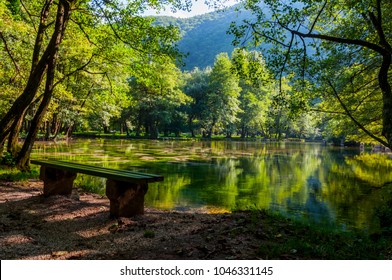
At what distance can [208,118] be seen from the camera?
70812 mm

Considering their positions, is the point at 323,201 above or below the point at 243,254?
below

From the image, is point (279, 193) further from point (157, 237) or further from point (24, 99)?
point (24, 99)

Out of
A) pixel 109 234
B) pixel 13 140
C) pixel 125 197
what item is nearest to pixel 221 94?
pixel 13 140

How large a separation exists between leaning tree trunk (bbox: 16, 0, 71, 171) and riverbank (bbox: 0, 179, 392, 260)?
182 inches

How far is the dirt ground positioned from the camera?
4938 mm

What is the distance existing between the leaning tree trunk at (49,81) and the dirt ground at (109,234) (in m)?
4.53

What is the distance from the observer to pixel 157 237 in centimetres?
584

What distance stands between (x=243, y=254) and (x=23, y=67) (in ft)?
58.1

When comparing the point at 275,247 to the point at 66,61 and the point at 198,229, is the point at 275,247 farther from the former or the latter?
the point at 66,61

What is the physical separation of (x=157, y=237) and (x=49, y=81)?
8845 mm

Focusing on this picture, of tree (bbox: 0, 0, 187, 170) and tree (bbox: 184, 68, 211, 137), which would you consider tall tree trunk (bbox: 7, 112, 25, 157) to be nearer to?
tree (bbox: 0, 0, 187, 170)

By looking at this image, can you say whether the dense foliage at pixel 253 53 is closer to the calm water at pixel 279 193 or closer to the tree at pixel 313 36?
the tree at pixel 313 36

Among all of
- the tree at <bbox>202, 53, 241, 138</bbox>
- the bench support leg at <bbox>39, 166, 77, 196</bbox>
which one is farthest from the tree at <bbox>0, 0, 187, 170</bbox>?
the tree at <bbox>202, 53, 241, 138</bbox>

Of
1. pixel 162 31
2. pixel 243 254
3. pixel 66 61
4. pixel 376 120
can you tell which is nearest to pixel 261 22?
pixel 162 31
